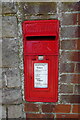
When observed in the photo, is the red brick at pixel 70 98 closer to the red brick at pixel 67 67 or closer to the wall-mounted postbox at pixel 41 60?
the wall-mounted postbox at pixel 41 60

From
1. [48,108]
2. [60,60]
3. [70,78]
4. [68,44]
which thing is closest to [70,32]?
[68,44]

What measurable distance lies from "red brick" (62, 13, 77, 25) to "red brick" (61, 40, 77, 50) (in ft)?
0.39

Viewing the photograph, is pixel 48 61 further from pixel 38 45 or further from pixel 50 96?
pixel 50 96

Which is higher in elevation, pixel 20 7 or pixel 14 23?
pixel 20 7

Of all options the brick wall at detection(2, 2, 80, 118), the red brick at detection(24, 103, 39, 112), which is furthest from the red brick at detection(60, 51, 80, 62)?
the red brick at detection(24, 103, 39, 112)

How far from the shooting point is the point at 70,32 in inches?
31.6

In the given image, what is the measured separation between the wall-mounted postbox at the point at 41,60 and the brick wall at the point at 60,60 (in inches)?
2.0

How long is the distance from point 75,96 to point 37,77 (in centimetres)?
32

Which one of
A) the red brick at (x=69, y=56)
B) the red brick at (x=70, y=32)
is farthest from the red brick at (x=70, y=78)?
the red brick at (x=70, y=32)

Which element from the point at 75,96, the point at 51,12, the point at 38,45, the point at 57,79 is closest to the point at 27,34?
the point at 38,45

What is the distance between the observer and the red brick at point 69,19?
2.57 ft

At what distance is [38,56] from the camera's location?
2.60 feet

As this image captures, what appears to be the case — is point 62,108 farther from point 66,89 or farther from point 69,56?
point 69,56

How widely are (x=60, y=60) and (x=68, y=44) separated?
0.40 feet
